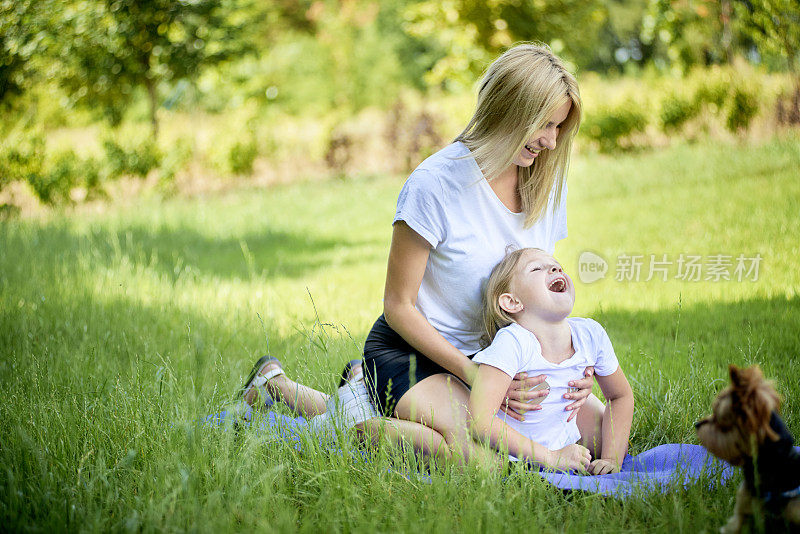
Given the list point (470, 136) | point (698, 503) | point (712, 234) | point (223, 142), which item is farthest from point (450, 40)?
point (698, 503)

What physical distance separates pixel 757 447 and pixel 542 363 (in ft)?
2.98

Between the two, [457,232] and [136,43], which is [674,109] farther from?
[457,232]

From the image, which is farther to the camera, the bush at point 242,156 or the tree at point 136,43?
the bush at point 242,156

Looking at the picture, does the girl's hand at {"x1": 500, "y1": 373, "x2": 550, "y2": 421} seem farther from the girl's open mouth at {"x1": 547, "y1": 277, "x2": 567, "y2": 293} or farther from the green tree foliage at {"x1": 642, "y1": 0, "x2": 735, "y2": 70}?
the green tree foliage at {"x1": 642, "y1": 0, "x2": 735, "y2": 70}

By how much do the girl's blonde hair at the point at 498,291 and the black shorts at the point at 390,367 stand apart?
10.5 inches

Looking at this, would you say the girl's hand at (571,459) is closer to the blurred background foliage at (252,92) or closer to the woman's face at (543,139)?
the woman's face at (543,139)

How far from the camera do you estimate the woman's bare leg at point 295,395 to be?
328cm

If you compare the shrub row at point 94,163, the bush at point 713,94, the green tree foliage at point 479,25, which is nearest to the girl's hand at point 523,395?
the shrub row at point 94,163

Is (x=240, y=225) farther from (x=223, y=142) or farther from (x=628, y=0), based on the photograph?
(x=628, y=0)

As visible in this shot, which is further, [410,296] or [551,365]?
[410,296]

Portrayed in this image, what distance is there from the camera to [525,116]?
281 cm

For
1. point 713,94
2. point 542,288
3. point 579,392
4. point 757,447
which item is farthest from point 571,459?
point 713,94

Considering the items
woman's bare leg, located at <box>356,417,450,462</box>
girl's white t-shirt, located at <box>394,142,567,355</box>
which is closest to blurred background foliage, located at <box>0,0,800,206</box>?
girl's white t-shirt, located at <box>394,142,567,355</box>

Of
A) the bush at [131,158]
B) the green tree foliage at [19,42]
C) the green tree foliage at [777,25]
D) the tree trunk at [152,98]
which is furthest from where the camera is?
the tree trunk at [152,98]
